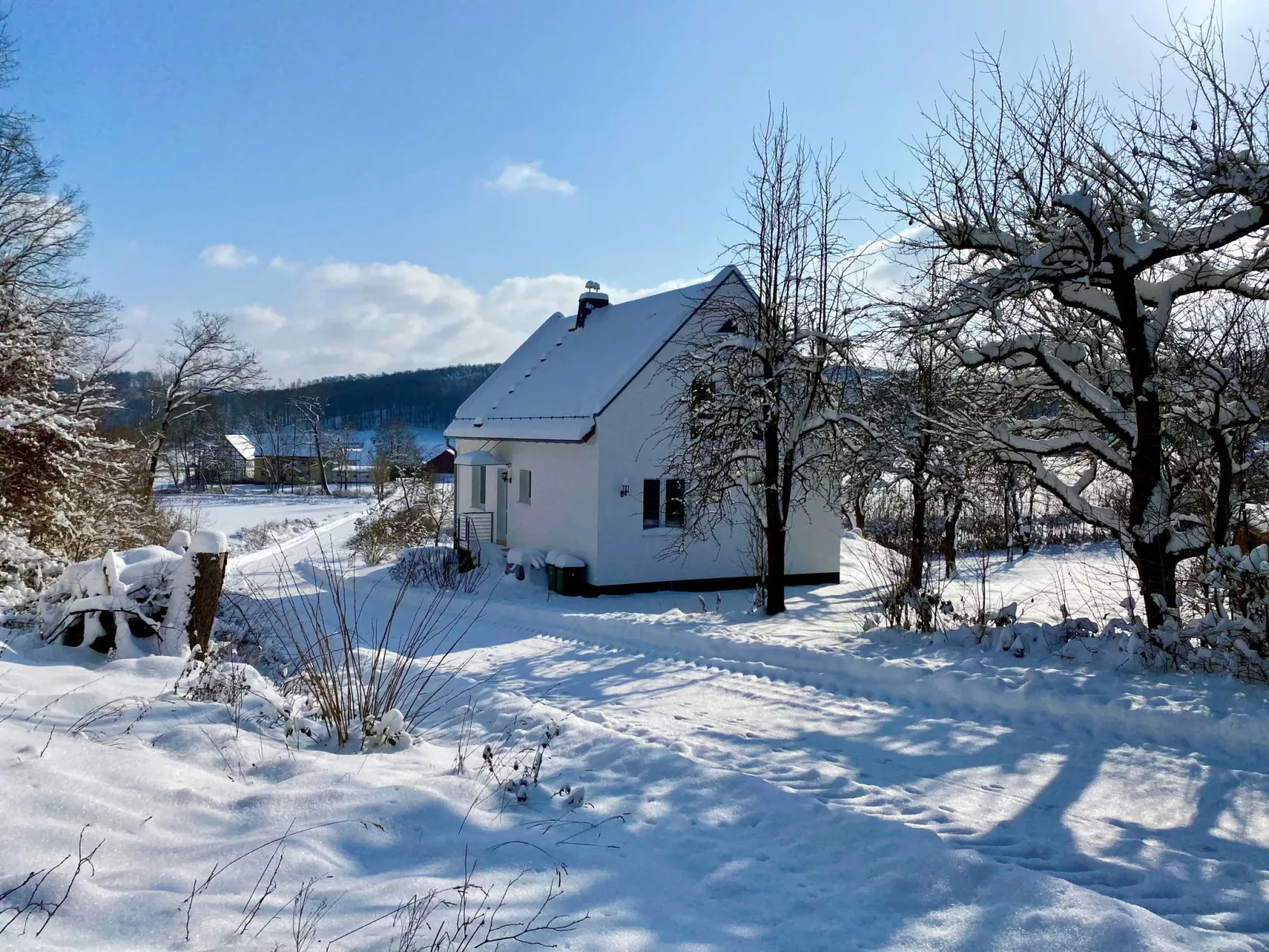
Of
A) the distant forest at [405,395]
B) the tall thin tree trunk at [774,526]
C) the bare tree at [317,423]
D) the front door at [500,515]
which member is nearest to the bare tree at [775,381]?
the tall thin tree trunk at [774,526]

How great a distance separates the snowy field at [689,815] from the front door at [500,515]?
48.8ft

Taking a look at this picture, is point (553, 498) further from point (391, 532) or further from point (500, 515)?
point (391, 532)

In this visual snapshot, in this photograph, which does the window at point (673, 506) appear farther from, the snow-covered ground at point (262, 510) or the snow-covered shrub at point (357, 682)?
the snow-covered ground at point (262, 510)

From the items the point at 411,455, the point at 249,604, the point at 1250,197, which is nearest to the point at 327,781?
the point at 1250,197

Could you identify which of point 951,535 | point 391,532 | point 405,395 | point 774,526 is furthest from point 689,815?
point 405,395

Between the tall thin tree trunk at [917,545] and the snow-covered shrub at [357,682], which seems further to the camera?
the tall thin tree trunk at [917,545]

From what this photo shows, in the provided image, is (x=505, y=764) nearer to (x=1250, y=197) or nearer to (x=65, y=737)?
(x=65, y=737)

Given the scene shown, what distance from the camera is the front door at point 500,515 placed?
2219 centimetres

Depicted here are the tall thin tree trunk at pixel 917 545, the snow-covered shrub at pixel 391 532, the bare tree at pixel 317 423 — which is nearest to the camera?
the tall thin tree trunk at pixel 917 545

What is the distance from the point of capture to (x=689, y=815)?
173 inches

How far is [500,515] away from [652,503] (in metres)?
6.07

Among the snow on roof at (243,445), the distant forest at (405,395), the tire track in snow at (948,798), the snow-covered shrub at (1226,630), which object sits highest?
the distant forest at (405,395)

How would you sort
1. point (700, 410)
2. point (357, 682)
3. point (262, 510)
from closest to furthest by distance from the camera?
point (357, 682) → point (700, 410) → point (262, 510)

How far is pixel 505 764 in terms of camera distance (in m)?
4.96
